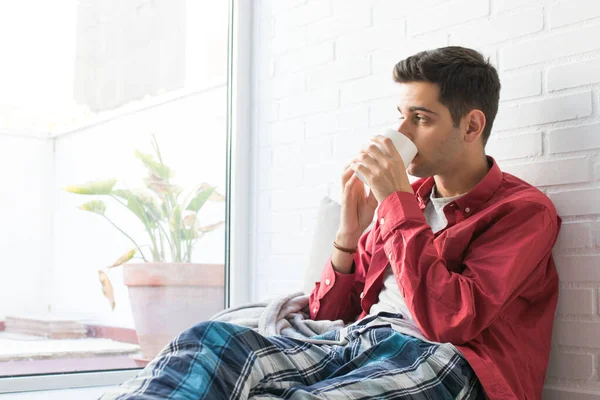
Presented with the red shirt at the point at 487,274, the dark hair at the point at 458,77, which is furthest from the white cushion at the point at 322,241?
the dark hair at the point at 458,77

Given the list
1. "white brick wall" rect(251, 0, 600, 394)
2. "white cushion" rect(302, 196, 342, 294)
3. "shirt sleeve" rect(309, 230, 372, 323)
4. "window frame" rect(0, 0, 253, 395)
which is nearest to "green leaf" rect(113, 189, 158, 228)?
"window frame" rect(0, 0, 253, 395)

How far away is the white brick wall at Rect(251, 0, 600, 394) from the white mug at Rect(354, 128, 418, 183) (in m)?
0.36

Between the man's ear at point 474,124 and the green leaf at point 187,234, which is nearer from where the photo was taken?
the man's ear at point 474,124

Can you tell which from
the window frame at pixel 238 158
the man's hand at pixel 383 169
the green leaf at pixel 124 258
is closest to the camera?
the man's hand at pixel 383 169

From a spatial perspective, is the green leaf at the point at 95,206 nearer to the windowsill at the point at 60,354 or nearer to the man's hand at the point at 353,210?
the windowsill at the point at 60,354

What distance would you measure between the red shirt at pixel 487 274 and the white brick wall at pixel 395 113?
11cm

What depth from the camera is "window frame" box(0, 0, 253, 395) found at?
287cm

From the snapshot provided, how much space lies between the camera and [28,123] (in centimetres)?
247

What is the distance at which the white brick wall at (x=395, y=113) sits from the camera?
1780mm

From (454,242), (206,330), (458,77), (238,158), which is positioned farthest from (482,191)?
(238,158)

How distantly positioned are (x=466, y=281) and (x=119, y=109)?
164 cm

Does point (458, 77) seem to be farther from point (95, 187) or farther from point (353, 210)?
point (95, 187)

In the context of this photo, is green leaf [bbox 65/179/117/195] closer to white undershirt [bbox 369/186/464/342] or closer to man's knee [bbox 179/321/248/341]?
white undershirt [bbox 369/186/464/342]

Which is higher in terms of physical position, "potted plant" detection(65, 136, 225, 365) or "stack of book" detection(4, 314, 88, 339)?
"potted plant" detection(65, 136, 225, 365)
